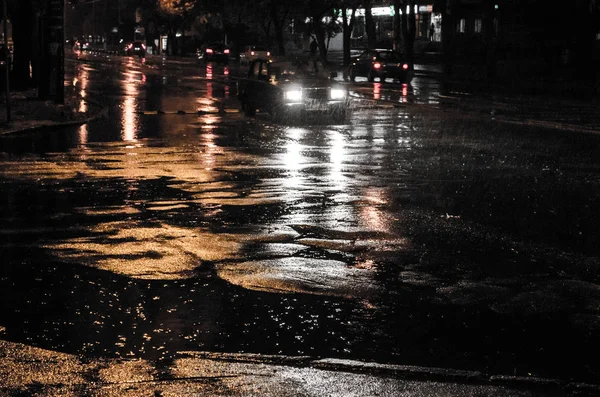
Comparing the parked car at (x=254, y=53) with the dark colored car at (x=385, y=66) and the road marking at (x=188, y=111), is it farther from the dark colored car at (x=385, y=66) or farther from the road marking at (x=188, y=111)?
the road marking at (x=188, y=111)

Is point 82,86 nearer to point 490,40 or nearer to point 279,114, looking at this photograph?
point 490,40

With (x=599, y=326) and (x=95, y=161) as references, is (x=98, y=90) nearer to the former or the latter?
(x=95, y=161)

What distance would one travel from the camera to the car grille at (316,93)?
25.9 m

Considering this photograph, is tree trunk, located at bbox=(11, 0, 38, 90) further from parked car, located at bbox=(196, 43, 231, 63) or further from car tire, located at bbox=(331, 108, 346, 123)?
parked car, located at bbox=(196, 43, 231, 63)

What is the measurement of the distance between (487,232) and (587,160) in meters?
7.42

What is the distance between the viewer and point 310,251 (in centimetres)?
1009

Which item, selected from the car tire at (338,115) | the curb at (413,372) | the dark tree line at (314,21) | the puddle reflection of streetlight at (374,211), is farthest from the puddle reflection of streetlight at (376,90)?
the curb at (413,372)

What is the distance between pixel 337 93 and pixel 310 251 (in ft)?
53.9

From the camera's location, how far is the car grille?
25859 millimetres

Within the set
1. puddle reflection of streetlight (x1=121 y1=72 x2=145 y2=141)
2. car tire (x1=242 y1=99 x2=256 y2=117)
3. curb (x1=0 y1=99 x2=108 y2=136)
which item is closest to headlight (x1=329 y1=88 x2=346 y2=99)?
car tire (x1=242 y1=99 x2=256 y2=117)

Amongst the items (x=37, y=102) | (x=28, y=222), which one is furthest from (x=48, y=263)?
(x=37, y=102)

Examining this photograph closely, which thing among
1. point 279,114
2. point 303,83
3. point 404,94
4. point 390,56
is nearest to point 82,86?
point 404,94

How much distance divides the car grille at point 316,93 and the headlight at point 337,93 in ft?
0.46

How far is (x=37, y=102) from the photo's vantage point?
29844 mm
